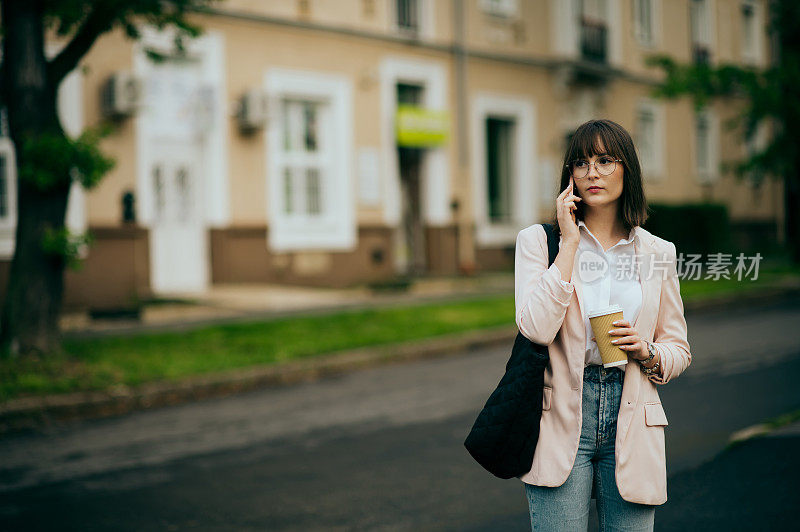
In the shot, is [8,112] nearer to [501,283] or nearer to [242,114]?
[242,114]

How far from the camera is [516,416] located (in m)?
2.56

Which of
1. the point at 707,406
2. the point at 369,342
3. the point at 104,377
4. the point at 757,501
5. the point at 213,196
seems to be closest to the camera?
the point at 757,501

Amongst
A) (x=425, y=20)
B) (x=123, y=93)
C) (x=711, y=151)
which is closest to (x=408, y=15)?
(x=425, y=20)

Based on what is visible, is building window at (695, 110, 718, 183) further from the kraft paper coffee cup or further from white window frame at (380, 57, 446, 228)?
the kraft paper coffee cup

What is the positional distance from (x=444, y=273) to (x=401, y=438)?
13203 millimetres

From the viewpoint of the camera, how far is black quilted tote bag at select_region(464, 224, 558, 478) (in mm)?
2545

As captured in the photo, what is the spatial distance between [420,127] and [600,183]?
648 inches

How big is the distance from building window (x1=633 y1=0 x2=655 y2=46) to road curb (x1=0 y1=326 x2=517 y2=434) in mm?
16418

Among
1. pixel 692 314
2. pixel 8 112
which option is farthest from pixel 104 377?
pixel 692 314

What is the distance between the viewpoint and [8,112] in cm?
914

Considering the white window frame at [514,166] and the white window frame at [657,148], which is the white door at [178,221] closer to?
the white window frame at [514,166]

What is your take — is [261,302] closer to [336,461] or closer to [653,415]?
[336,461]

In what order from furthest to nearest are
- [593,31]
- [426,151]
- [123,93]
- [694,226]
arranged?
[694,226], [593,31], [426,151], [123,93]

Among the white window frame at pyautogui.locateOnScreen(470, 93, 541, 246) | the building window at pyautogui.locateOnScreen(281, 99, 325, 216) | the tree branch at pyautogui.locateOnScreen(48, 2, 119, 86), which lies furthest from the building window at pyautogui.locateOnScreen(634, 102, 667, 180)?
the tree branch at pyautogui.locateOnScreen(48, 2, 119, 86)
